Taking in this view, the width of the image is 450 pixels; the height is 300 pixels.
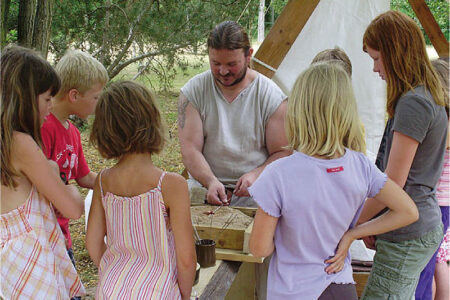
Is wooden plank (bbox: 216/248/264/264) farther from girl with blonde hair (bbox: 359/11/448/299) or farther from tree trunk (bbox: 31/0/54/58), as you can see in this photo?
tree trunk (bbox: 31/0/54/58)

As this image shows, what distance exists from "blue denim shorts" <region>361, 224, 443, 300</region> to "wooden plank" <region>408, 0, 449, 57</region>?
2498 millimetres

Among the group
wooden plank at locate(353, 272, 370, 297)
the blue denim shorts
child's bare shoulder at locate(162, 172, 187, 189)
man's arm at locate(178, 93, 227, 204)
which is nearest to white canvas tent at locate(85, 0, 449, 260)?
wooden plank at locate(353, 272, 370, 297)

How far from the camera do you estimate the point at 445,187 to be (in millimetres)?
2320

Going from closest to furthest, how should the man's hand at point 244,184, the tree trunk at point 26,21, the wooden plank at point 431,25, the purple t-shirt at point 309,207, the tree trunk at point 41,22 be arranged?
the purple t-shirt at point 309,207
the man's hand at point 244,184
the wooden plank at point 431,25
the tree trunk at point 26,21
the tree trunk at point 41,22

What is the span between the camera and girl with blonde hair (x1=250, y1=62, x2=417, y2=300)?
62.3 inches

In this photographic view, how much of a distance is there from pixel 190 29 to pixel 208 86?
12.8ft

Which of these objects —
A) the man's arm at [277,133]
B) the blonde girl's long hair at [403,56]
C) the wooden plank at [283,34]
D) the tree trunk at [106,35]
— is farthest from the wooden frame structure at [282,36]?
the tree trunk at [106,35]

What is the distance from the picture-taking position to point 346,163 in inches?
63.8

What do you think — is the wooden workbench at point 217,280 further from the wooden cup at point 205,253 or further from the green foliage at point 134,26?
the green foliage at point 134,26

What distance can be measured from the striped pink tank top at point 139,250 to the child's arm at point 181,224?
0.03 m

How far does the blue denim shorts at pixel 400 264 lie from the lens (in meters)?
1.97

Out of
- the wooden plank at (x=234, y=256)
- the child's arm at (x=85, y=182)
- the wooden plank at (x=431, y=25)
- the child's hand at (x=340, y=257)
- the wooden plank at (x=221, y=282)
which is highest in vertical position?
the wooden plank at (x=431, y=25)

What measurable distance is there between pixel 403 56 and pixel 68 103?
4.66 ft

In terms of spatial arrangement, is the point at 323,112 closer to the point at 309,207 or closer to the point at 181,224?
the point at 309,207
